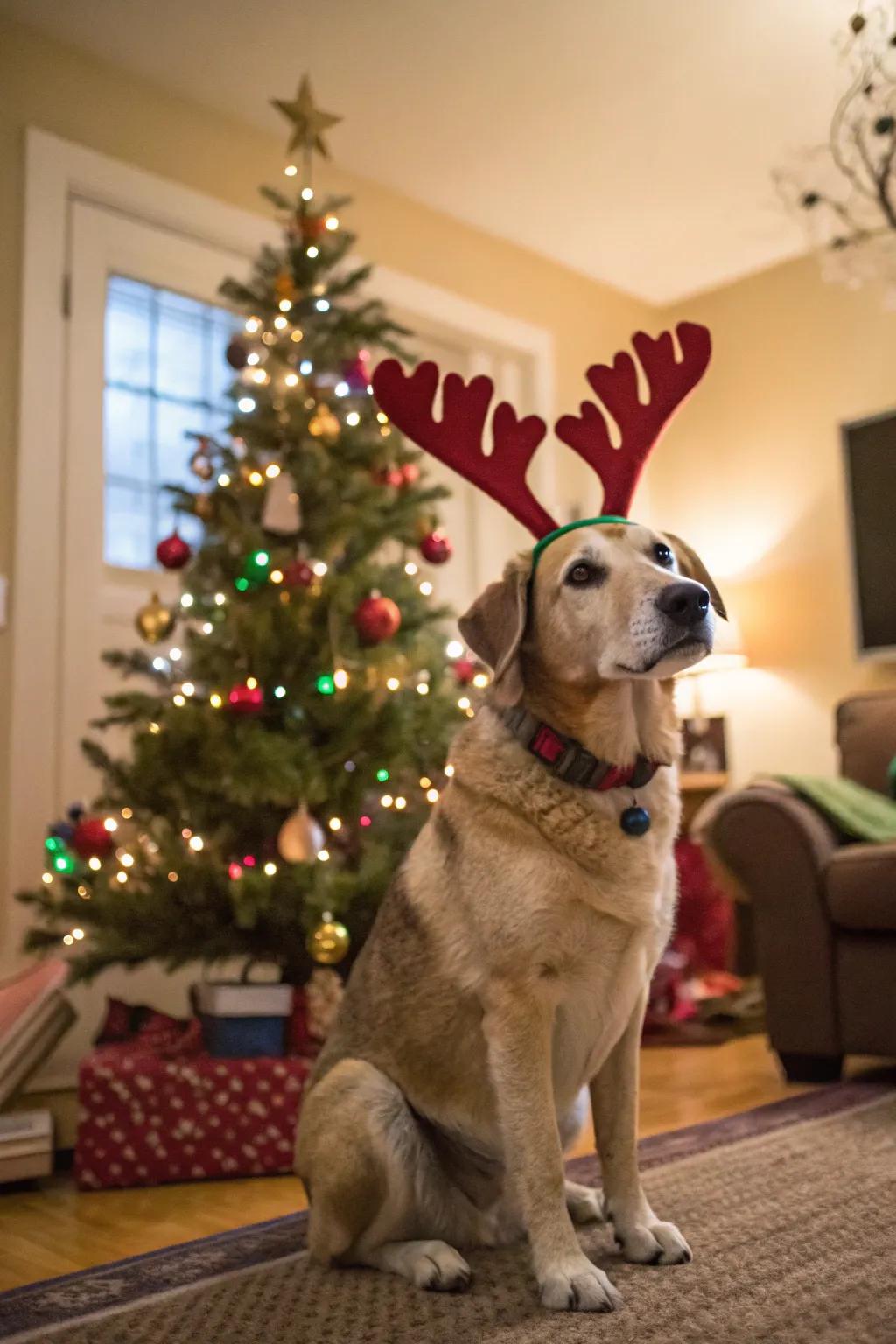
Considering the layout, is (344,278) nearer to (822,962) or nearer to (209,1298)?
(822,962)

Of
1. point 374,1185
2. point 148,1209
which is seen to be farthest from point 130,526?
point 374,1185

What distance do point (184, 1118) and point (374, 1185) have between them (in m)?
0.99

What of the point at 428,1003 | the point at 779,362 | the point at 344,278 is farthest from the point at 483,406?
the point at 779,362

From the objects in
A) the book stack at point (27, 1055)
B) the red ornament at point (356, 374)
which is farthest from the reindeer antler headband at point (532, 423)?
the book stack at point (27, 1055)

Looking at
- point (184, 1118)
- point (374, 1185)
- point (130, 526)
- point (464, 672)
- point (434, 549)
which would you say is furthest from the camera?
point (130, 526)

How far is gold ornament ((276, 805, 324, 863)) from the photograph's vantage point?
8.34ft

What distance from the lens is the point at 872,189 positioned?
4266 millimetres

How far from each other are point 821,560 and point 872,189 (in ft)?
4.73

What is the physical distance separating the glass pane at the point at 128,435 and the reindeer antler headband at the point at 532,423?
2171 mm

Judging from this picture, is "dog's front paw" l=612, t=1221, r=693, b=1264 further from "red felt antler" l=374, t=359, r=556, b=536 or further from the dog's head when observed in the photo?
"red felt antler" l=374, t=359, r=556, b=536

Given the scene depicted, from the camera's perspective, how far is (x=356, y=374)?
2949mm

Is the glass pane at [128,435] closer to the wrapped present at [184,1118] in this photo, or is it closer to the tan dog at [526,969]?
the wrapped present at [184,1118]

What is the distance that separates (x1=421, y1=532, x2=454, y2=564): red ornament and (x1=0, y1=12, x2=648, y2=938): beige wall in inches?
46.1

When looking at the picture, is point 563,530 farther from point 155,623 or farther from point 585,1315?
point 155,623
